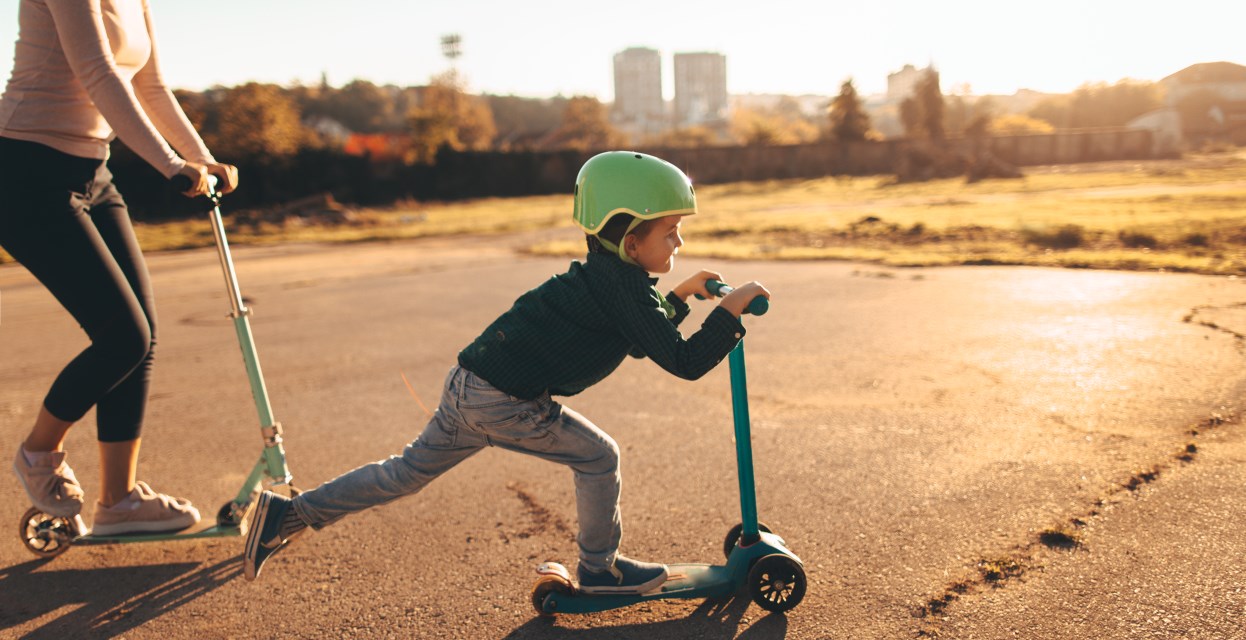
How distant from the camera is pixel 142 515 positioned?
10.3ft

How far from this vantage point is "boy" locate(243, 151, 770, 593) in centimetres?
228

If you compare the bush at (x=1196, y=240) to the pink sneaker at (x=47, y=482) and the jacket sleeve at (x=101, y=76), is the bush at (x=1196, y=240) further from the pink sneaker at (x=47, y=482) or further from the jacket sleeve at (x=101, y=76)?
the pink sneaker at (x=47, y=482)

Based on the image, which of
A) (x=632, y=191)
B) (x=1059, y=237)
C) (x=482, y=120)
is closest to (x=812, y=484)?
(x=632, y=191)

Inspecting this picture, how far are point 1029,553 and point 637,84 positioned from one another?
18957cm

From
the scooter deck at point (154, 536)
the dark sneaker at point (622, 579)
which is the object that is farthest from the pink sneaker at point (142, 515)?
the dark sneaker at point (622, 579)

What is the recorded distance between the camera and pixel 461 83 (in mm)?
81312

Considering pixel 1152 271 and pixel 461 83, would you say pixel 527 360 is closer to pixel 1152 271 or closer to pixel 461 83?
pixel 1152 271

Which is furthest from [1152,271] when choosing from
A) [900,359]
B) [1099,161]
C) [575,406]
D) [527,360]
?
[1099,161]

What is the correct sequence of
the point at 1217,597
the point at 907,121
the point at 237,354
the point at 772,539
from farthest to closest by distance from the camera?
the point at 907,121, the point at 237,354, the point at 772,539, the point at 1217,597

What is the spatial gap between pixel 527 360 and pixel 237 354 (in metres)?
5.09

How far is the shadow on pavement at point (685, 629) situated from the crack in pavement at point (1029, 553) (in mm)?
411

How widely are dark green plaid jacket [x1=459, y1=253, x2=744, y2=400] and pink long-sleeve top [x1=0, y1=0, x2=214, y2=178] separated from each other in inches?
51.2

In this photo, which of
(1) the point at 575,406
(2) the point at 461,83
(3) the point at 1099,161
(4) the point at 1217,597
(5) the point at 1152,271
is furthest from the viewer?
(2) the point at 461,83

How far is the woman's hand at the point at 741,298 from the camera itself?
2316mm
